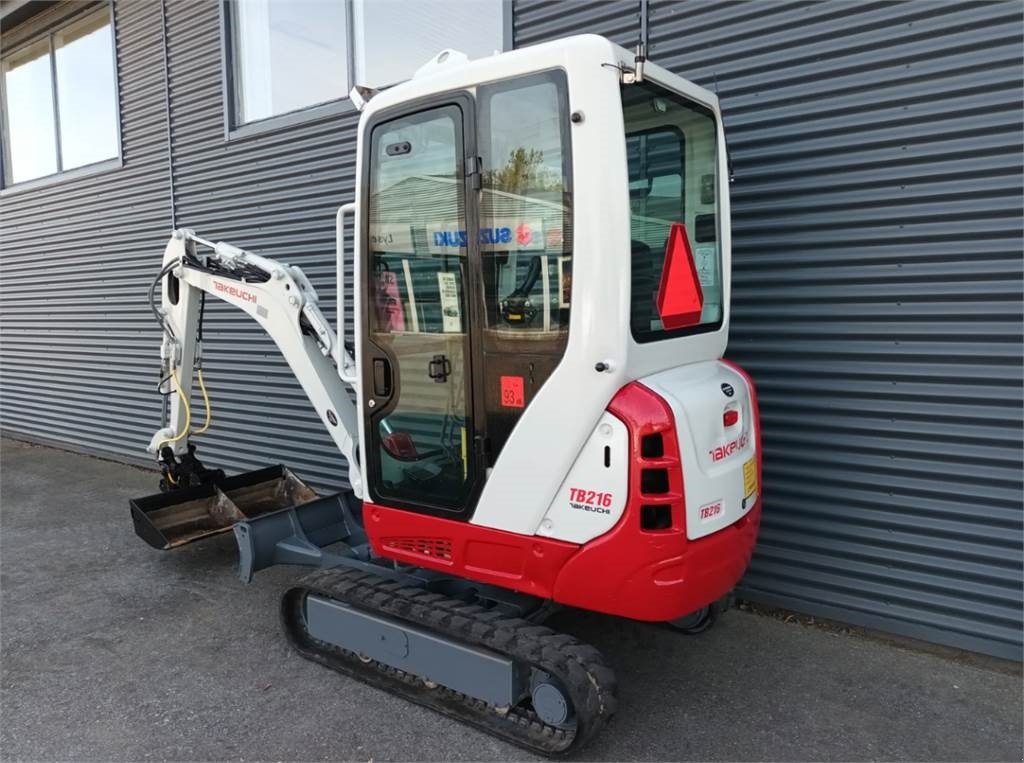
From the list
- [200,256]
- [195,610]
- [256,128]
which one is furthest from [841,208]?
[256,128]

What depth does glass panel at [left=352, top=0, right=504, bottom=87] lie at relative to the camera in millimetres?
5164

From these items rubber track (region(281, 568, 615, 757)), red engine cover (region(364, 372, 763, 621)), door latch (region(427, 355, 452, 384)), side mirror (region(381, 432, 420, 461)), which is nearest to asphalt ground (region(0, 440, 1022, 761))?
rubber track (region(281, 568, 615, 757))

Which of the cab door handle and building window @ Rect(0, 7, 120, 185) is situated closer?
the cab door handle

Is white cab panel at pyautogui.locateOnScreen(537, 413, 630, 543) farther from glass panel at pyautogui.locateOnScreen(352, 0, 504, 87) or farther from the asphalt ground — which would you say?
glass panel at pyautogui.locateOnScreen(352, 0, 504, 87)

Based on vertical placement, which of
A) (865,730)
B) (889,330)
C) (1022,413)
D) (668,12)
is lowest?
(865,730)

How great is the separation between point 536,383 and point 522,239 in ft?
1.83

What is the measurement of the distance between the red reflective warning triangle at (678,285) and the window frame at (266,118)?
373 centimetres

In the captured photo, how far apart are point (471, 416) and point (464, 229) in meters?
0.76

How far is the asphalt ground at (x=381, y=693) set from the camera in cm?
295

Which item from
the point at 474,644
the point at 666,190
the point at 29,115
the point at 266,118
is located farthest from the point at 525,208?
the point at 29,115

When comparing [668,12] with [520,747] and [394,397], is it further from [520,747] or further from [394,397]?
[520,747]

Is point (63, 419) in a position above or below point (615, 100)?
below

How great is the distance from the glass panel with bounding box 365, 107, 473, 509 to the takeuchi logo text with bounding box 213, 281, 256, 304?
136cm

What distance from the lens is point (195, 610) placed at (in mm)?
4297
